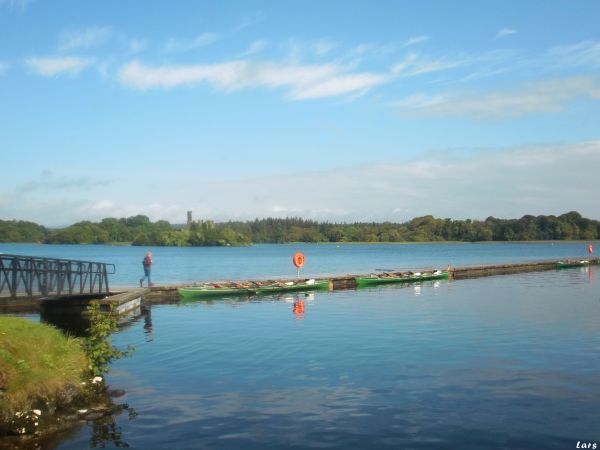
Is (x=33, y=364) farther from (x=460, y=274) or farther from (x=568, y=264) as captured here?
(x=568, y=264)

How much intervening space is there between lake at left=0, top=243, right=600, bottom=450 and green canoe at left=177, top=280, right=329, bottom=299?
8.61 meters

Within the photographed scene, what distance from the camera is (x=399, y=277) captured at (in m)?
57.7

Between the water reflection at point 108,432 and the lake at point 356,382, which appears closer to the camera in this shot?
the water reflection at point 108,432

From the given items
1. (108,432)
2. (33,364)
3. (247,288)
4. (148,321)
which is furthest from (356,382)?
(247,288)

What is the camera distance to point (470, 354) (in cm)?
2105

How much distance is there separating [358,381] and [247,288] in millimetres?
28744

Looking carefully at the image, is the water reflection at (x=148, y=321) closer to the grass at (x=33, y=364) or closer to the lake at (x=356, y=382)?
the lake at (x=356, y=382)

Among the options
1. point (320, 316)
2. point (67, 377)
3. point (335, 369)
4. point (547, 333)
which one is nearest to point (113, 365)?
point (67, 377)

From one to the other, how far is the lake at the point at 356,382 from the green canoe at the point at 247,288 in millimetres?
8606

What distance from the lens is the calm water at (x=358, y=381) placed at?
490 inches

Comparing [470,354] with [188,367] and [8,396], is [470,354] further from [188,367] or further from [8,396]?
[8,396]

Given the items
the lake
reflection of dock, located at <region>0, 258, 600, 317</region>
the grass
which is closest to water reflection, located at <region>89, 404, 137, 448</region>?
the lake

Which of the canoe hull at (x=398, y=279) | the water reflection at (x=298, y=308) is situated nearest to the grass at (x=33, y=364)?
the water reflection at (x=298, y=308)

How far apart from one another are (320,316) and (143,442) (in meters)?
21.0
